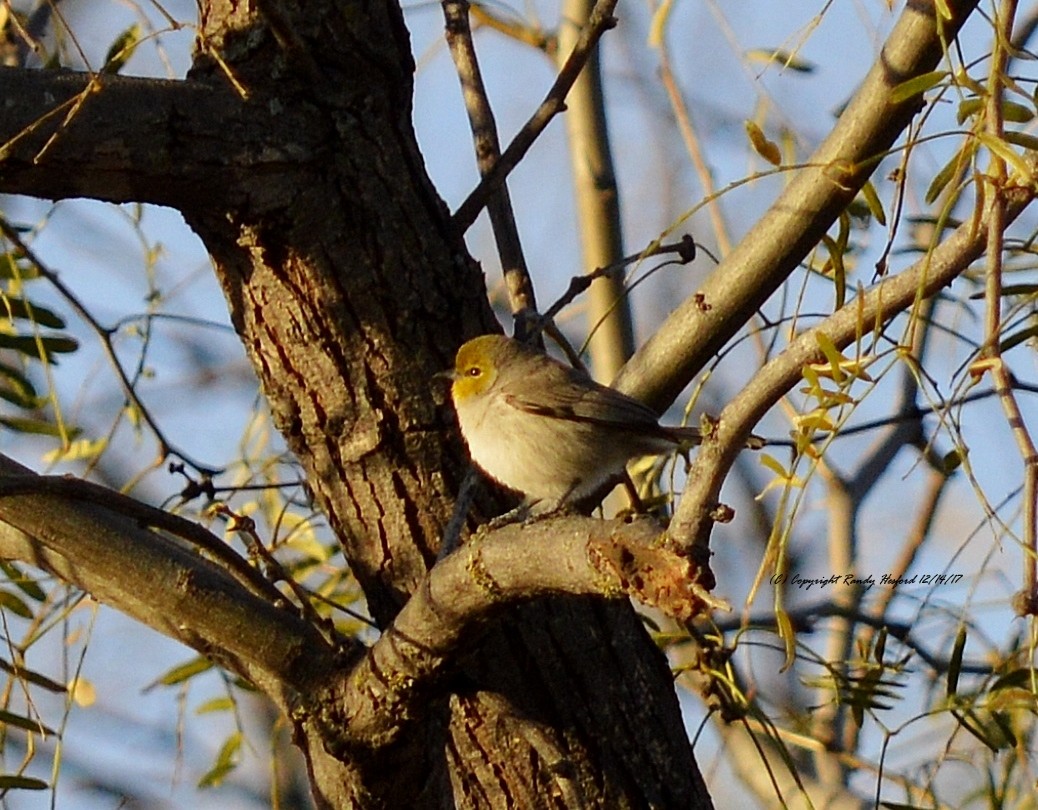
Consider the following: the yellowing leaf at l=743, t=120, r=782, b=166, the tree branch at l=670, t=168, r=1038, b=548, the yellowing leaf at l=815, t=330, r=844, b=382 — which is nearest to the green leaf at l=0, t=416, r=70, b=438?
the yellowing leaf at l=743, t=120, r=782, b=166

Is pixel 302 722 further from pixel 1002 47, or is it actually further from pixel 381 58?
pixel 1002 47

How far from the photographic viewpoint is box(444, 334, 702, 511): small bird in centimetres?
284

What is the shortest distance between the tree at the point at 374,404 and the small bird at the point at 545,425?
9cm

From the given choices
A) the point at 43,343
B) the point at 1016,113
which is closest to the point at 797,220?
the point at 1016,113

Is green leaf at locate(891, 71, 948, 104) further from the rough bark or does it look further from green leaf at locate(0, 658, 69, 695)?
green leaf at locate(0, 658, 69, 695)

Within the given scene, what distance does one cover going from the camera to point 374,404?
8.62 feet

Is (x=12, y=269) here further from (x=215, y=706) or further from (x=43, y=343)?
(x=215, y=706)

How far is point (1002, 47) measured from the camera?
58.0 inches

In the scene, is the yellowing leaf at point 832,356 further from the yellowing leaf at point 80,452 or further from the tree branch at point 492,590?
the yellowing leaf at point 80,452

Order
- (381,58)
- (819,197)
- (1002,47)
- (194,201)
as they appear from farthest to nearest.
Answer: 1. (381,58)
2. (194,201)
3. (819,197)
4. (1002,47)

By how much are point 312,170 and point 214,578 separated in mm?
745

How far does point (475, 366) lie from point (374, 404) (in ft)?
1.01

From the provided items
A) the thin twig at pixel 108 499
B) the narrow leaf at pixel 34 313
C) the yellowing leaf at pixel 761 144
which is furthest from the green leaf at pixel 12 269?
the yellowing leaf at pixel 761 144

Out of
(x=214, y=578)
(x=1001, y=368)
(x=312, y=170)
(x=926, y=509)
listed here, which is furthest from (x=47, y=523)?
(x=926, y=509)
